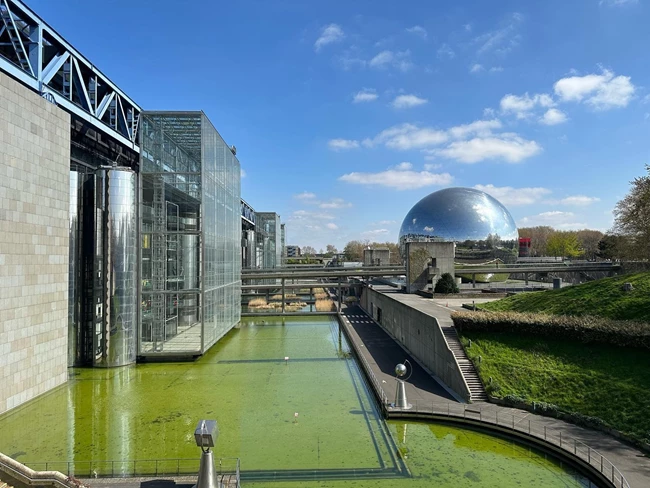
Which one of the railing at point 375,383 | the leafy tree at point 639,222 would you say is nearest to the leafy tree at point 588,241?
the leafy tree at point 639,222

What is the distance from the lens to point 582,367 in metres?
18.5

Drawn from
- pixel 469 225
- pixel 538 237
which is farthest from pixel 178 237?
pixel 538 237

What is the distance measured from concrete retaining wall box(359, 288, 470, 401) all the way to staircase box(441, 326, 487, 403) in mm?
316

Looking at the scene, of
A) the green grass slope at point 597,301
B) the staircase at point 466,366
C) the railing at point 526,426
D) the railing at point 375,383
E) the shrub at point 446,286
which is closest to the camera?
the railing at point 526,426

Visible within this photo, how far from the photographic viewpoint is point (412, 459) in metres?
13.4

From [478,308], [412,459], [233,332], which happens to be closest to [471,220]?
[478,308]

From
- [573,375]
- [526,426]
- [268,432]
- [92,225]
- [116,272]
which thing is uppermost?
[92,225]

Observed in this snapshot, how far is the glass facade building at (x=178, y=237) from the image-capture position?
2748cm

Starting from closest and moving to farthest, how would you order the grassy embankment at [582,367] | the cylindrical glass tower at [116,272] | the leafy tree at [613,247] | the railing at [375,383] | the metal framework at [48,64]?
the grassy embankment at [582,367]
the railing at [375,383]
the metal framework at [48,64]
the cylindrical glass tower at [116,272]
the leafy tree at [613,247]

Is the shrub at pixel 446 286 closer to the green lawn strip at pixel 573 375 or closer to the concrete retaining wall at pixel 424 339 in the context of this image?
the concrete retaining wall at pixel 424 339

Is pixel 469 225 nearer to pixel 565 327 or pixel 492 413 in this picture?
pixel 565 327

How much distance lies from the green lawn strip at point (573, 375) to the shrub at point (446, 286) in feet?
57.0

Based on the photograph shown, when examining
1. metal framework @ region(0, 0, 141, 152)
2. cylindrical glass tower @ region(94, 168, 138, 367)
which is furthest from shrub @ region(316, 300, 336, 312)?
metal framework @ region(0, 0, 141, 152)

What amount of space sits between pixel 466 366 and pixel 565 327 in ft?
17.9
